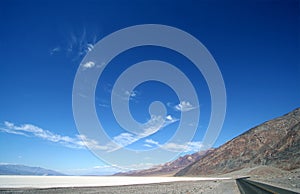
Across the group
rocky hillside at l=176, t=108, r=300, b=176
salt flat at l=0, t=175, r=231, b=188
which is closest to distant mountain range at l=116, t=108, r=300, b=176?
rocky hillside at l=176, t=108, r=300, b=176

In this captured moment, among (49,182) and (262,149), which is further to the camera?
(262,149)

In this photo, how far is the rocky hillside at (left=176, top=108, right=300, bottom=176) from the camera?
3494 inches

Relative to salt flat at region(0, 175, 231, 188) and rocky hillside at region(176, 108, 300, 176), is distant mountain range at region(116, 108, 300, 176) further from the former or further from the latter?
salt flat at region(0, 175, 231, 188)

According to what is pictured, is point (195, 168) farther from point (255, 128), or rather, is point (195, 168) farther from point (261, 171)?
point (261, 171)

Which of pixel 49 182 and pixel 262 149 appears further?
pixel 262 149

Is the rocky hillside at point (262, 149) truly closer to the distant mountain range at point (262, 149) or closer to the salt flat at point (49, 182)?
the distant mountain range at point (262, 149)

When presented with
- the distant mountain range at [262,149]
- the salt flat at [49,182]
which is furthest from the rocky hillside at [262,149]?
the salt flat at [49,182]

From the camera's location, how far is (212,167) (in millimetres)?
136125

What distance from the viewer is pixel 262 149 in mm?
112688

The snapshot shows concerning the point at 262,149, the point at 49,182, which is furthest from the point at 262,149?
the point at 49,182

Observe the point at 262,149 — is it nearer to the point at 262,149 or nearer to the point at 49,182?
the point at 262,149

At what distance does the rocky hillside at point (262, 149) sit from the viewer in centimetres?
8875

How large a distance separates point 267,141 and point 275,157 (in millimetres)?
23488

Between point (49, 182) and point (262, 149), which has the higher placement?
point (262, 149)
